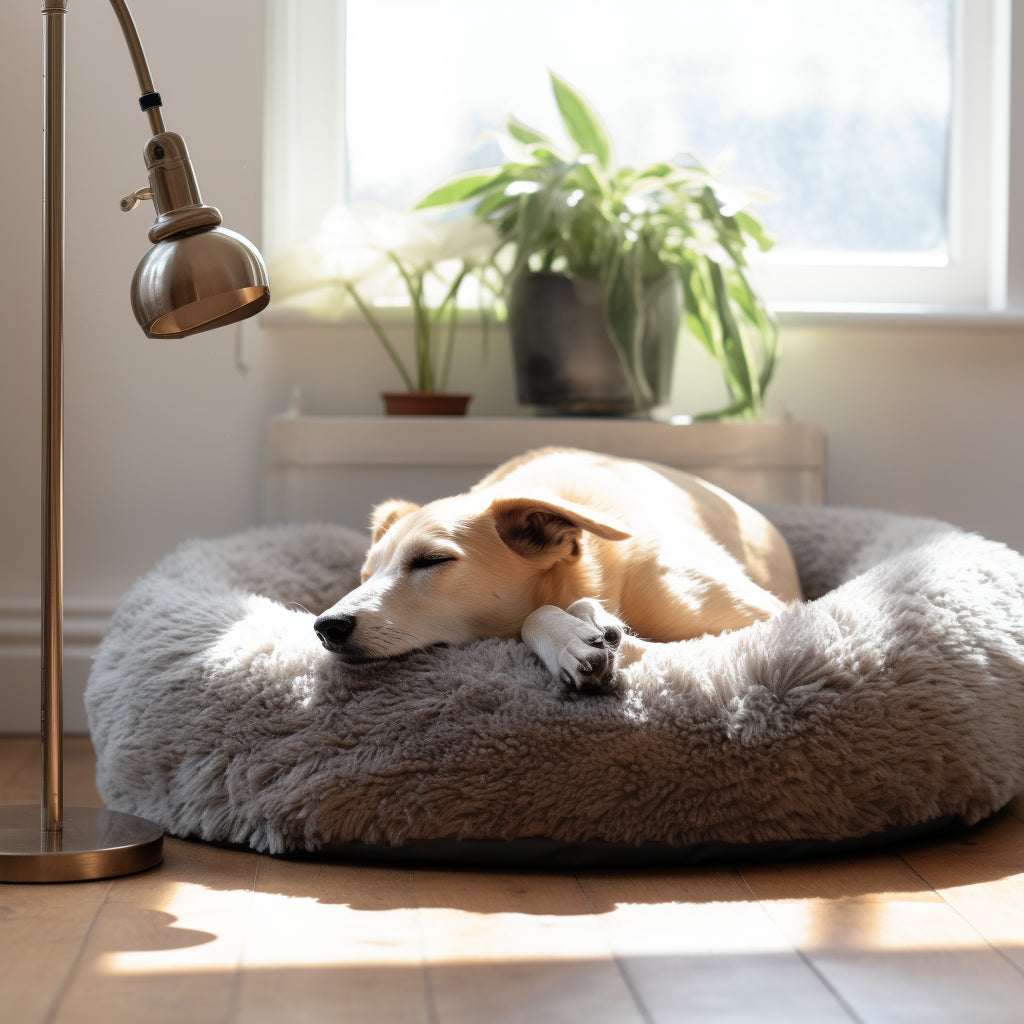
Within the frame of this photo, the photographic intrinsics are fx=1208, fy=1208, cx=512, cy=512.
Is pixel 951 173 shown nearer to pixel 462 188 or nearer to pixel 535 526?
pixel 462 188

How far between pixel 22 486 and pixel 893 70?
7.03 ft

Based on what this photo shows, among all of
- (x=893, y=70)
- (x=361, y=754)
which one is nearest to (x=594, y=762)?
(x=361, y=754)

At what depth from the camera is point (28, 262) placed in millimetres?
2381

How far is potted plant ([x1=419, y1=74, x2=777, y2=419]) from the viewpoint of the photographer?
238cm

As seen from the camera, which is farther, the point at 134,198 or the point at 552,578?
the point at 552,578

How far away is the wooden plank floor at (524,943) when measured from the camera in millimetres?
996

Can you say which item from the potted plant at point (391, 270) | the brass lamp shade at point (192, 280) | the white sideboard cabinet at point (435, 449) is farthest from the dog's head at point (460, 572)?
the potted plant at point (391, 270)

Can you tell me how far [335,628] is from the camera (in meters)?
1.46

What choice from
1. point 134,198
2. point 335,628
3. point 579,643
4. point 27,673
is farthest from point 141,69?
point 27,673

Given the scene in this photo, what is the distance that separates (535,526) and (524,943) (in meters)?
0.63

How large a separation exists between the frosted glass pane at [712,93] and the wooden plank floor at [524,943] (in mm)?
1776

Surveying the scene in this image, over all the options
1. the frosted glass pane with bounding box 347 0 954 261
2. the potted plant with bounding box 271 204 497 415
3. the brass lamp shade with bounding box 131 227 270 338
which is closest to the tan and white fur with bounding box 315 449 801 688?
the brass lamp shade with bounding box 131 227 270 338

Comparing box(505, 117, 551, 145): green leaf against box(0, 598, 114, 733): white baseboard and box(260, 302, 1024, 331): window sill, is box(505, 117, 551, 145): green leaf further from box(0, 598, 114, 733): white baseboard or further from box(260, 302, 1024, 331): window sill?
box(0, 598, 114, 733): white baseboard

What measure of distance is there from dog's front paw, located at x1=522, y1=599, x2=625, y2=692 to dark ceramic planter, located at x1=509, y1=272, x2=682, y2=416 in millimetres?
926
